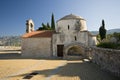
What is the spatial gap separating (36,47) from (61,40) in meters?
5.41

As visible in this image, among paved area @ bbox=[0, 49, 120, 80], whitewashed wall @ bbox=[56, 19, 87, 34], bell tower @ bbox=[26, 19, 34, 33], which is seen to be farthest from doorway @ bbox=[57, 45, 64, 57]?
paved area @ bbox=[0, 49, 120, 80]

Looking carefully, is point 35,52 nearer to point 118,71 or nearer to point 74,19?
point 74,19

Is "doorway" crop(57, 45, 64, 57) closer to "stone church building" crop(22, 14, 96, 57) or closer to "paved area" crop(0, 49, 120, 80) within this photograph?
"stone church building" crop(22, 14, 96, 57)

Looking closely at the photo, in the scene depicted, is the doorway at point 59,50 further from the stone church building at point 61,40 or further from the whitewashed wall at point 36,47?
the whitewashed wall at point 36,47

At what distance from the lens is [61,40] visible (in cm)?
3030

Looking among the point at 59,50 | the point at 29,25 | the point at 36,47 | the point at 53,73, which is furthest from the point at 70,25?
the point at 53,73

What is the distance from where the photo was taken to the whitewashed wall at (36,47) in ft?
101

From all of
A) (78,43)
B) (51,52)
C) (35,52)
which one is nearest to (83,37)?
(78,43)

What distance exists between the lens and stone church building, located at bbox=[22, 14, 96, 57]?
29953 millimetres

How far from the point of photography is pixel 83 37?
29938 millimetres

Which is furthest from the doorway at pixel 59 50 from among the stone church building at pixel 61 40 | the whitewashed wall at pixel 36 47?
the whitewashed wall at pixel 36 47

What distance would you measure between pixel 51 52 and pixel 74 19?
813 cm

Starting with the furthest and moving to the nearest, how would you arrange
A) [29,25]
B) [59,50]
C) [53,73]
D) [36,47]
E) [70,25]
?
[29,25]
[36,47]
[59,50]
[70,25]
[53,73]

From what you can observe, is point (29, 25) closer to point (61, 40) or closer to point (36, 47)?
point (36, 47)
